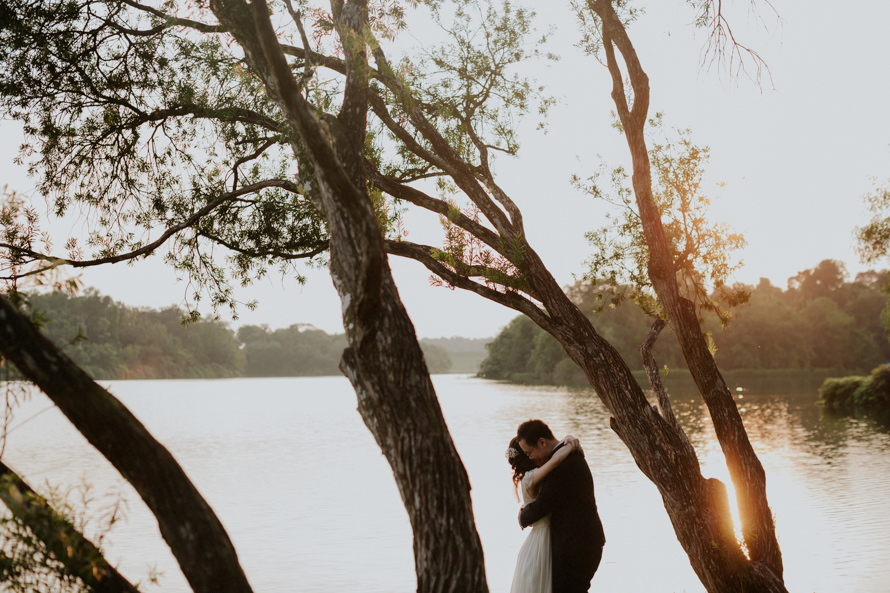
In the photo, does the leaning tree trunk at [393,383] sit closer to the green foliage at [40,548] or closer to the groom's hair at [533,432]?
the green foliage at [40,548]

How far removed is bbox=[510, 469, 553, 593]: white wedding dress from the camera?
205 inches

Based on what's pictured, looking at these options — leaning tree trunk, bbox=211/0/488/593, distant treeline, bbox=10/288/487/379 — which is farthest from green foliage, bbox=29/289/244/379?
leaning tree trunk, bbox=211/0/488/593

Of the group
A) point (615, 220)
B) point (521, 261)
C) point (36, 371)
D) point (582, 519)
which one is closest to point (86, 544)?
point (36, 371)

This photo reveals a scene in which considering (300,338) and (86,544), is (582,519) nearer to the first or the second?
(86,544)

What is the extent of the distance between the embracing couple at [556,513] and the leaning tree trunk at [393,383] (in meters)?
1.42

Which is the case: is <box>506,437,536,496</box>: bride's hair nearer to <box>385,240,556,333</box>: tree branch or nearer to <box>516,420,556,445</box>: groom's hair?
<box>516,420,556,445</box>: groom's hair

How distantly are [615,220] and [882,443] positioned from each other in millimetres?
21364

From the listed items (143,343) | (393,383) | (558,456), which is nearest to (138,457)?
(393,383)

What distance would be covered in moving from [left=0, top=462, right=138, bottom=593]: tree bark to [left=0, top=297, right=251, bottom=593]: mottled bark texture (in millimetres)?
282

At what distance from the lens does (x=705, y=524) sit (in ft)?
21.7

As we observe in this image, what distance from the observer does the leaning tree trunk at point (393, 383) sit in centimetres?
360

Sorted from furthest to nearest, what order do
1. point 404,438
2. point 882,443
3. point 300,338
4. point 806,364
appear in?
1. point 300,338
2. point 806,364
3. point 882,443
4. point 404,438

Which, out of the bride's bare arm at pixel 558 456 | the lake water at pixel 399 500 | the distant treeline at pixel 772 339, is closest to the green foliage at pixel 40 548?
the lake water at pixel 399 500

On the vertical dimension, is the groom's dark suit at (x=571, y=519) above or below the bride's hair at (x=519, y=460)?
below
